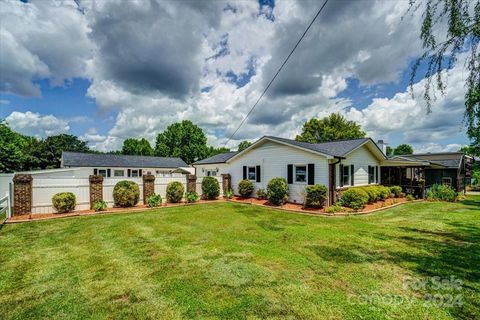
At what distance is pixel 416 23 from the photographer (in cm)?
512

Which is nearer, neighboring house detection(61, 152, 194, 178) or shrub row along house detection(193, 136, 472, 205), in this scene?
shrub row along house detection(193, 136, 472, 205)

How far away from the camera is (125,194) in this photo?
12469 millimetres

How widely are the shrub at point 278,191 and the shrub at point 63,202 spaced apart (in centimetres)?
1021

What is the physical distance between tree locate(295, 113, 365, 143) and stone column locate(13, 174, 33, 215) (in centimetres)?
3646

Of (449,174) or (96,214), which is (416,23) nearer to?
(96,214)

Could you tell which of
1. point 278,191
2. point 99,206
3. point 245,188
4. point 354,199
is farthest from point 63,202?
point 354,199

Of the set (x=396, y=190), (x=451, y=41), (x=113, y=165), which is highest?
(x=451, y=41)

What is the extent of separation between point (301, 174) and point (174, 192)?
7.90m

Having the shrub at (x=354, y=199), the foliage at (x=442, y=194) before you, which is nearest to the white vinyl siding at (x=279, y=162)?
the shrub at (x=354, y=199)

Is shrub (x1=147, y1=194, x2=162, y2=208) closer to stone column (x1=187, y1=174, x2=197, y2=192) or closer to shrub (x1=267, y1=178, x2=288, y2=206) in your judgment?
stone column (x1=187, y1=174, x2=197, y2=192)

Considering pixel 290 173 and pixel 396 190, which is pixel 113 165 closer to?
pixel 290 173

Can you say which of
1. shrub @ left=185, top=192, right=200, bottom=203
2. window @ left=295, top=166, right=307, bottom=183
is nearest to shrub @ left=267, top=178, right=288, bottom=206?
window @ left=295, top=166, right=307, bottom=183

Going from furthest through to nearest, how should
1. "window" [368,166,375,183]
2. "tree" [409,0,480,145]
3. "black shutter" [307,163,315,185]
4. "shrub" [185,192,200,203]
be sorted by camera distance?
"window" [368,166,375,183] < "shrub" [185,192,200,203] < "black shutter" [307,163,315,185] < "tree" [409,0,480,145]

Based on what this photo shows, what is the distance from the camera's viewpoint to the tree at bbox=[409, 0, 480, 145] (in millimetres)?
4203
